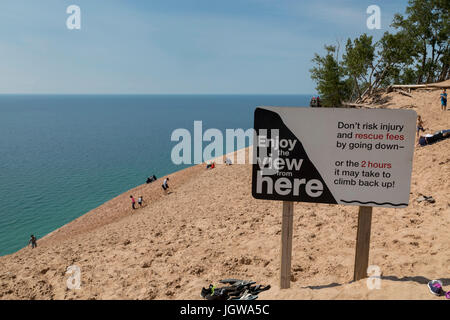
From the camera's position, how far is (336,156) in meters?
5.83

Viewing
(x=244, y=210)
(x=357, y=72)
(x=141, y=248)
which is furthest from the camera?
(x=357, y=72)

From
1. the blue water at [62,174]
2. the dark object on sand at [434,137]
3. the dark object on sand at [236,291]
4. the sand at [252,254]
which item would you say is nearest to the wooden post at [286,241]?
the sand at [252,254]

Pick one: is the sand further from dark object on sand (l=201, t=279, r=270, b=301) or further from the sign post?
the sign post

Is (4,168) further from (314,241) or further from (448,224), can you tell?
(448,224)

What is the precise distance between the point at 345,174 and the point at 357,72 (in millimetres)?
36235

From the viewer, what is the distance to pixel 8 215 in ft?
99.6

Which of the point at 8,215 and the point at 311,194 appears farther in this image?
the point at 8,215

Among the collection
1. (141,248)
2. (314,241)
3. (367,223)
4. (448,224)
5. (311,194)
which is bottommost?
(141,248)

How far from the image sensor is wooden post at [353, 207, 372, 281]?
614 centimetres

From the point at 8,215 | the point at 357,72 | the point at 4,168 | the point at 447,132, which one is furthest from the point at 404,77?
the point at 4,168

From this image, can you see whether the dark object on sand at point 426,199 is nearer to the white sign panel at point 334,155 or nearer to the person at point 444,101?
the white sign panel at point 334,155

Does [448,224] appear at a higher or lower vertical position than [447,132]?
lower

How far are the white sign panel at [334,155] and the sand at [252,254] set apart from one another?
78.5 inches

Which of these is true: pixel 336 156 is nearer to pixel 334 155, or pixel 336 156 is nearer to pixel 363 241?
pixel 334 155
